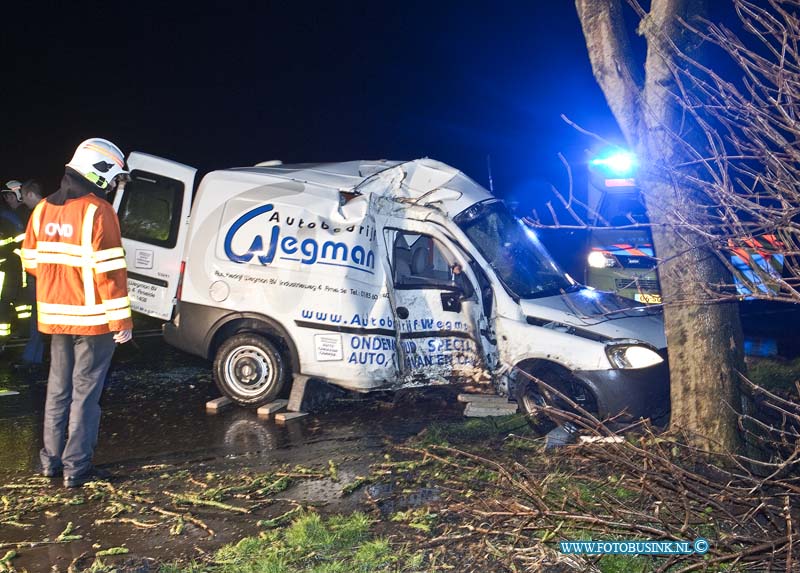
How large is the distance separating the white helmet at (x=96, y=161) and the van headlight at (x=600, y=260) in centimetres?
770

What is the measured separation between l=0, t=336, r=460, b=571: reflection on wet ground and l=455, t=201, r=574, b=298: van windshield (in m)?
1.45

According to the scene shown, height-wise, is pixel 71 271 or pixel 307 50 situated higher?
pixel 307 50

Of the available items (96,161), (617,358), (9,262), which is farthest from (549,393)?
(9,262)

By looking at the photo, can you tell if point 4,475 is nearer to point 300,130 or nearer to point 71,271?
point 71,271

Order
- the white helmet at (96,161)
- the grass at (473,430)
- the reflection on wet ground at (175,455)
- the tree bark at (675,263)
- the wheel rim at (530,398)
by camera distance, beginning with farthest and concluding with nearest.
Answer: the wheel rim at (530,398)
the grass at (473,430)
the white helmet at (96,161)
the tree bark at (675,263)
the reflection on wet ground at (175,455)

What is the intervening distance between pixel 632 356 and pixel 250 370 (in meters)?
3.55

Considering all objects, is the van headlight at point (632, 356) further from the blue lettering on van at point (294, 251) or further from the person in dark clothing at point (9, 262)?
the person in dark clothing at point (9, 262)

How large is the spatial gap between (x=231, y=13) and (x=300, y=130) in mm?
5127

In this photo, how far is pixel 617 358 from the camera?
633 centimetres

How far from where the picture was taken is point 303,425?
6.95 m

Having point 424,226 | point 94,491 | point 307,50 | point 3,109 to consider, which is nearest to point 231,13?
point 307,50

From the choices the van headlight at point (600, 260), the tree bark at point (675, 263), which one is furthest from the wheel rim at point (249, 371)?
the van headlight at point (600, 260)

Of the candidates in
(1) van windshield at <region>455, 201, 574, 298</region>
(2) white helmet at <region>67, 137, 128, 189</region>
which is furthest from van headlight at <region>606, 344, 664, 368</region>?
(2) white helmet at <region>67, 137, 128, 189</region>

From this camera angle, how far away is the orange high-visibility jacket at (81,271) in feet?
17.2
